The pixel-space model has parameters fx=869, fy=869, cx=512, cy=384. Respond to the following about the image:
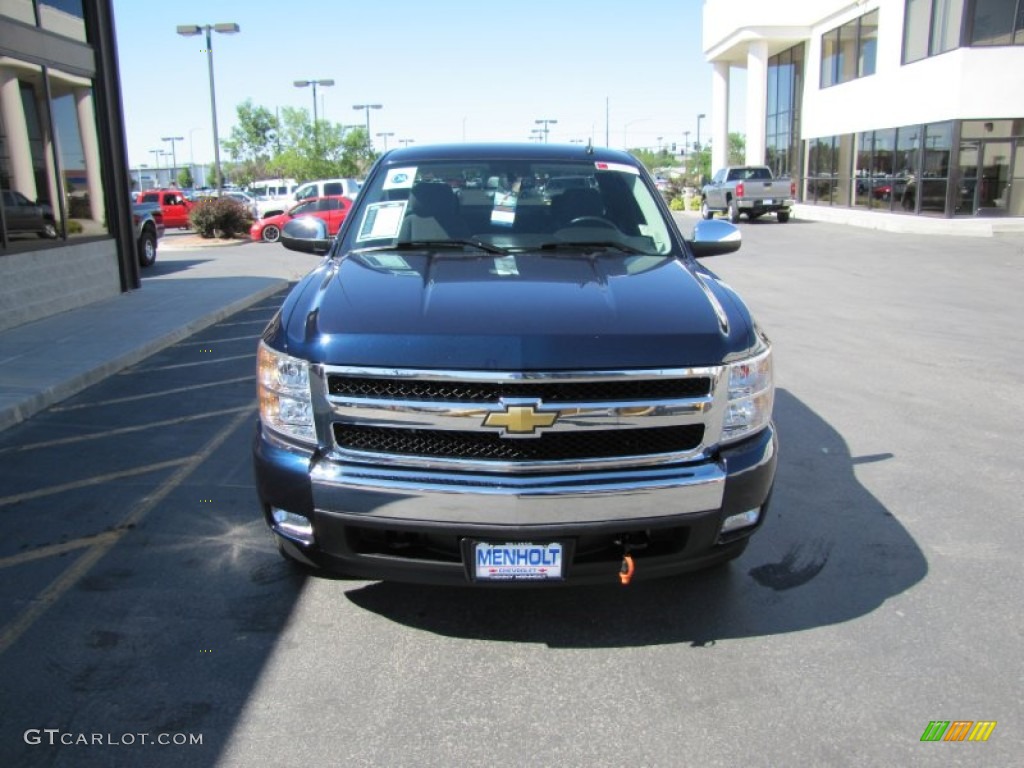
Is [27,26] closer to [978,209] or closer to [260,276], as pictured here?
[260,276]

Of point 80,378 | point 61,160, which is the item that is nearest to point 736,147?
point 61,160

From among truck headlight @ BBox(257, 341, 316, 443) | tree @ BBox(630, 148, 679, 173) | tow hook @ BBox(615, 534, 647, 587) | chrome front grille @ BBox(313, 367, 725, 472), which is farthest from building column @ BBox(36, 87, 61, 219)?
tree @ BBox(630, 148, 679, 173)

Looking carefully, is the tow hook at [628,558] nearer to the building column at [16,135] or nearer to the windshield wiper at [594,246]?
the windshield wiper at [594,246]

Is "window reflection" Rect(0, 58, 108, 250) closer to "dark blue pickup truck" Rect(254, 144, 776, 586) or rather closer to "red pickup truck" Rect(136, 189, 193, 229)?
"dark blue pickup truck" Rect(254, 144, 776, 586)

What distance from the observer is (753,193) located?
1213 inches

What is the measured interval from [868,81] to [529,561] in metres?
31.9

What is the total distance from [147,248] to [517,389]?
17.6 metres

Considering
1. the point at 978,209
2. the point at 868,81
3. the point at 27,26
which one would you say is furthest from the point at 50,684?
the point at 868,81

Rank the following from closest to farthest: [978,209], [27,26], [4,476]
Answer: [4,476] < [27,26] < [978,209]

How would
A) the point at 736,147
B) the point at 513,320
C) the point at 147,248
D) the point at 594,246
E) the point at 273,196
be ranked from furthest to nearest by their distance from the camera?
1. the point at 736,147
2. the point at 273,196
3. the point at 147,248
4. the point at 594,246
5. the point at 513,320

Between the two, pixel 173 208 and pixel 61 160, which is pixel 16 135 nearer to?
pixel 61 160

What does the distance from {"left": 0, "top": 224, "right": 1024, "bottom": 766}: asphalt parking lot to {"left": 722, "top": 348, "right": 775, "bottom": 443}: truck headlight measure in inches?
33.1

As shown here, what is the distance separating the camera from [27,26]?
1048 centimetres

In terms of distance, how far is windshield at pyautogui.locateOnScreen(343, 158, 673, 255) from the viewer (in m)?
4.31
